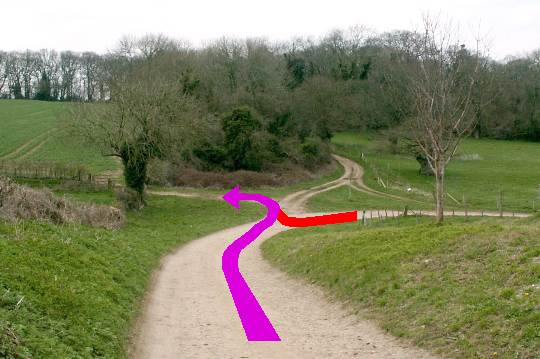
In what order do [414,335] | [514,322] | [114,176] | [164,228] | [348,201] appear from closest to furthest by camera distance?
1. [514,322]
2. [414,335]
3. [164,228]
4. [348,201]
5. [114,176]

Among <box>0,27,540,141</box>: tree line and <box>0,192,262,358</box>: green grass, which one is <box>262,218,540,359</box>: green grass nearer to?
<box>0,192,262,358</box>: green grass

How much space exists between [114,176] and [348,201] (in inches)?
816

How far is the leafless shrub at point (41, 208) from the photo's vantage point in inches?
681

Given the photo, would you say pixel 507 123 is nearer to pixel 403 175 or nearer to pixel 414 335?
pixel 403 175

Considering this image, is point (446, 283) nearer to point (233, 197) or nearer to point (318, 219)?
point (318, 219)

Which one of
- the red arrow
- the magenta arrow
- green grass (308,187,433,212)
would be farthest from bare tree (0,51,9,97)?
the magenta arrow

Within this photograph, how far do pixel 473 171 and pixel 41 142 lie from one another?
52069mm

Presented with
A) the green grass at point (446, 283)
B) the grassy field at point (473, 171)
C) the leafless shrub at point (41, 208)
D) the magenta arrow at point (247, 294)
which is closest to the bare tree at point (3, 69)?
the grassy field at point (473, 171)

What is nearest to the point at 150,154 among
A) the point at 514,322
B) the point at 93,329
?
the point at 93,329

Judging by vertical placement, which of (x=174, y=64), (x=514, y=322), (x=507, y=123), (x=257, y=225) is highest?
(x=174, y=64)

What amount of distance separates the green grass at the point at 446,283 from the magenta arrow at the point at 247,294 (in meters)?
2.07

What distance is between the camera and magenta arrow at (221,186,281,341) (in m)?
11.5

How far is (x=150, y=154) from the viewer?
3662 cm

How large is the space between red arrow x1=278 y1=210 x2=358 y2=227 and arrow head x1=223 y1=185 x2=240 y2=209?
13.4 ft
